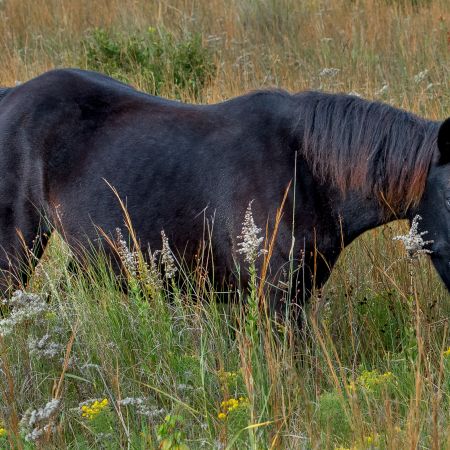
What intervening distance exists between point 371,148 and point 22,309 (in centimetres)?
156

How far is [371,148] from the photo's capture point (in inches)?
143

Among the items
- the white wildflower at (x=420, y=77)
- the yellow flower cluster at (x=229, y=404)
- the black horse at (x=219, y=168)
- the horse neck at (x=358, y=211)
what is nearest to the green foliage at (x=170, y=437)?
the yellow flower cluster at (x=229, y=404)

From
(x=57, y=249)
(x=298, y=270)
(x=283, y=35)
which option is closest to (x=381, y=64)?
(x=283, y=35)

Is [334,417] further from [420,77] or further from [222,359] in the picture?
[420,77]

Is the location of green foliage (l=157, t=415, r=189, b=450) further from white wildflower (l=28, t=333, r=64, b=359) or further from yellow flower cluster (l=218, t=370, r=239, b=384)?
white wildflower (l=28, t=333, r=64, b=359)

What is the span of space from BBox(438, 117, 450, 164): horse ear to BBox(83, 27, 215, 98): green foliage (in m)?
4.18

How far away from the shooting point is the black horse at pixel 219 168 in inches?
142

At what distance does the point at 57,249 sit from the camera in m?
4.70

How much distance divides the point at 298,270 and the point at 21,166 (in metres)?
1.50

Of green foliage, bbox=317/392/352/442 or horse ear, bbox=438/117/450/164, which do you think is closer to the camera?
green foliage, bbox=317/392/352/442

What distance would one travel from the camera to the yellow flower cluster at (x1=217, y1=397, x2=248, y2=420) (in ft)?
9.21

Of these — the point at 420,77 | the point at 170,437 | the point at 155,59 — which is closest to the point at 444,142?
the point at 170,437

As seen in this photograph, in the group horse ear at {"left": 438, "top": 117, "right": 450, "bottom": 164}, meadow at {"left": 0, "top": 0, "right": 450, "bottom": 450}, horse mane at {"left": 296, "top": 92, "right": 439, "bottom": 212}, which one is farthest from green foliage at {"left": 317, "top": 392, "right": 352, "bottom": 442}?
horse ear at {"left": 438, "top": 117, "right": 450, "bottom": 164}

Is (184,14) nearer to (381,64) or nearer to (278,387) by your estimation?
(381,64)
